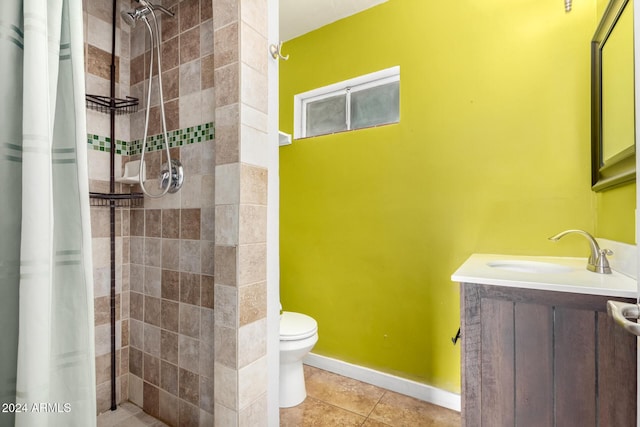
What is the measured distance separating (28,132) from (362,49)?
2.11m

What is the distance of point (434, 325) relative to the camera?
1.84 m

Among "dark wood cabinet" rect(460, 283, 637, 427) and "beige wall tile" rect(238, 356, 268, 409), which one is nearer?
"dark wood cabinet" rect(460, 283, 637, 427)

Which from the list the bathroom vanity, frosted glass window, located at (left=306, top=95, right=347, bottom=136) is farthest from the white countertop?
frosted glass window, located at (left=306, top=95, right=347, bottom=136)

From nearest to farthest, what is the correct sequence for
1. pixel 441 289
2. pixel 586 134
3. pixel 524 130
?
pixel 586 134, pixel 524 130, pixel 441 289

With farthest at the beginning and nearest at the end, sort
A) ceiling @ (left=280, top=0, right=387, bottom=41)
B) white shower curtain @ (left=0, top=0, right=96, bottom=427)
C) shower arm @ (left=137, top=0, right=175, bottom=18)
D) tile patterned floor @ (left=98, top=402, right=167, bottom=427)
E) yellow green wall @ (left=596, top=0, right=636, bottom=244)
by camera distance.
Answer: ceiling @ (left=280, top=0, right=387, bottom=41) → tile patterned floor @ (left=98, top=402, right=167, bottom=427) → shower arm @ (left=137, top=0, right=175, bottom=18) → yellow green wall @ (left=596, top=0, right=636, bottom=244) → white shower curtain @ (left=0, top=0, right=96, bottom=427)

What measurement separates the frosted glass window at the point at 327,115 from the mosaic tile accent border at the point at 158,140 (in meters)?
1.20

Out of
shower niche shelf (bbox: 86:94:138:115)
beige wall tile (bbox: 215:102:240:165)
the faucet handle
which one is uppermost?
shower niche shelf (bbox: 86:94:138:115)

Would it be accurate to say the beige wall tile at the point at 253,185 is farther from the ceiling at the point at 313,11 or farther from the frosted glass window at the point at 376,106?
the ceiling at the point at 313,11

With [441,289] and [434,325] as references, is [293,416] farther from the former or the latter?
[441,289]

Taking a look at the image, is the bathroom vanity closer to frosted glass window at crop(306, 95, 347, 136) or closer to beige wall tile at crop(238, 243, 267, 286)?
beige wall tile at crop(238, 243, 267, 286)

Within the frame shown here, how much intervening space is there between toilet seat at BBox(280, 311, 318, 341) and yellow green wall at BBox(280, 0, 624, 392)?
15.5 inches

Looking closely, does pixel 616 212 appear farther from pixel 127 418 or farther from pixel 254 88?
pixel 127 418

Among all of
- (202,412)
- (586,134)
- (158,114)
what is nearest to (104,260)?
(158,114)

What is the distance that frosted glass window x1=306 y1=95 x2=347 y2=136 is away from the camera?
231cm
